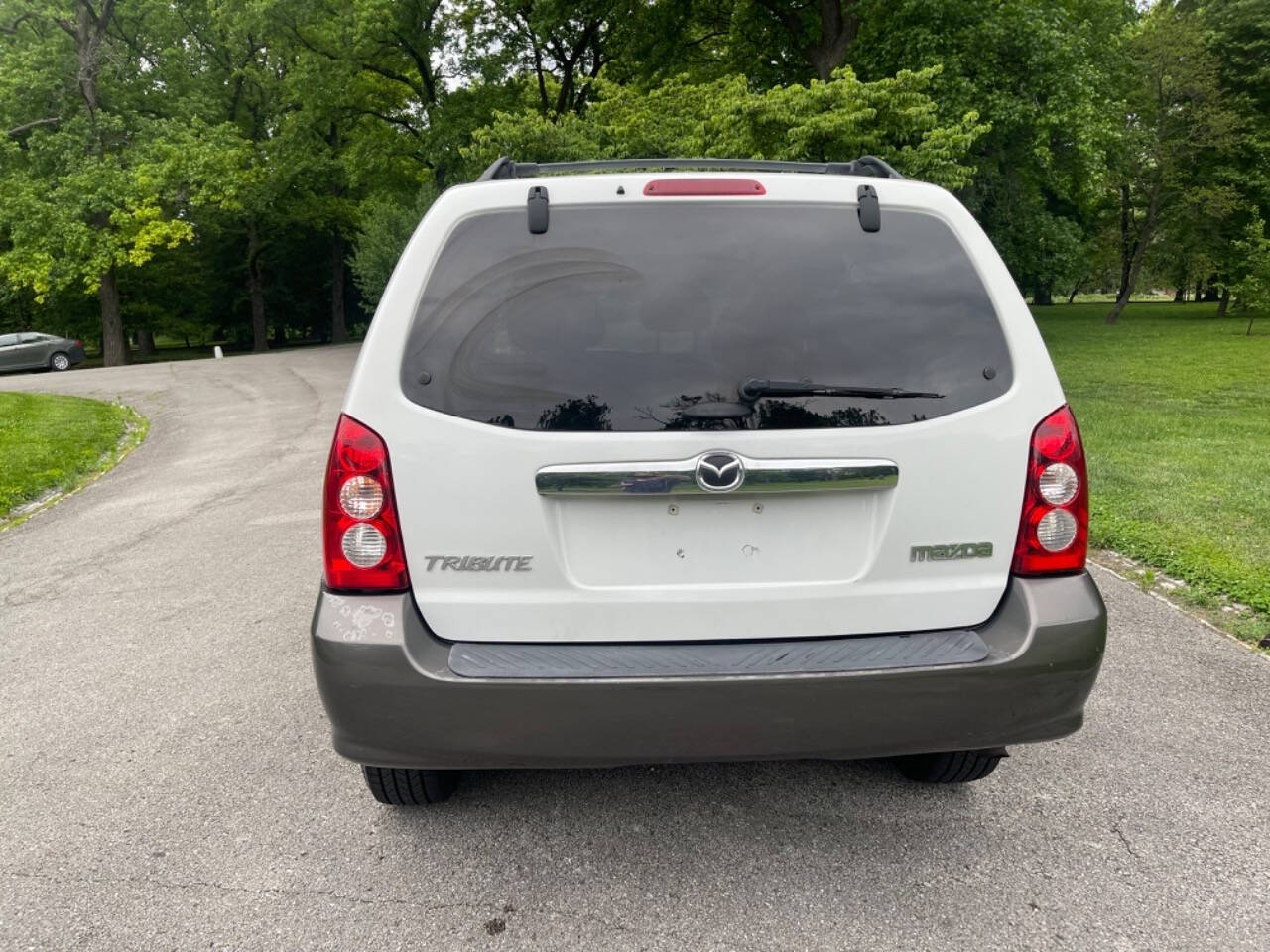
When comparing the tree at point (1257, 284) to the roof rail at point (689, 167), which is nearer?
the roof rail at point (689, 167)

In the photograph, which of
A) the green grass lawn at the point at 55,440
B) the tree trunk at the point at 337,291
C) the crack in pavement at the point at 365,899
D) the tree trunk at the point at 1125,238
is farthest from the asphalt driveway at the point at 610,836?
the tree trunk at the point at 1125,238

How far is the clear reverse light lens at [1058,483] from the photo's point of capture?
6.95 ft

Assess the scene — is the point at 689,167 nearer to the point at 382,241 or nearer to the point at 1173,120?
the point at 382,241

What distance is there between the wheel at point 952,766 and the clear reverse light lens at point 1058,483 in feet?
2.88

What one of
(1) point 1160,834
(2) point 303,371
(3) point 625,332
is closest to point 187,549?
(3) point 625,332

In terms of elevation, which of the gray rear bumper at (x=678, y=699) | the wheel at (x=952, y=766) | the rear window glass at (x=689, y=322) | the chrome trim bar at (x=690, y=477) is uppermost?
the rear window glass at (x=689, y=322)

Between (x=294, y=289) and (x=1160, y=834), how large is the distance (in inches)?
1934

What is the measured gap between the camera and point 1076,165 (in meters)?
20.8

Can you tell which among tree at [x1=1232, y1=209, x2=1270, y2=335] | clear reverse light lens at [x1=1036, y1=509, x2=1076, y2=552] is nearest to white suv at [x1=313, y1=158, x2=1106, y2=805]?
clear reverse light lens at [x1=1036, y1=509, x2=1076, y2=552]

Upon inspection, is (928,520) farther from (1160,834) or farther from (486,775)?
(486,775)

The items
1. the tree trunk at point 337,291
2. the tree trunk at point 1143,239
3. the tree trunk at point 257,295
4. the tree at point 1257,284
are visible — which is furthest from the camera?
the tree trunk at point 337,291

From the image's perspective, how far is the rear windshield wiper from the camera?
2.01m

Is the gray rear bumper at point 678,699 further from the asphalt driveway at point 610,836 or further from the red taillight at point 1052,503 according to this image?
the asphalt driveway at point 610,836

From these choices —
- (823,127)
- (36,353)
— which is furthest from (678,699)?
(36,353)
